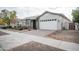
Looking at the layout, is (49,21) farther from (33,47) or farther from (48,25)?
(33,47)

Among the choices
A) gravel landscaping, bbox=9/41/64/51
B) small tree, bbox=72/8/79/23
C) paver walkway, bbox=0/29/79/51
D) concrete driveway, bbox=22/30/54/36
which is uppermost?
small tree, bbox=72/8/79/23

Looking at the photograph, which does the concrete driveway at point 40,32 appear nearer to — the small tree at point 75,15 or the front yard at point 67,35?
the front yard at point 67,35

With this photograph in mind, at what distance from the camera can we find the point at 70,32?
91.7 inches

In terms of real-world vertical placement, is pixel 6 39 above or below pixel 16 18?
below

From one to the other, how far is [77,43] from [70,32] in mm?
241

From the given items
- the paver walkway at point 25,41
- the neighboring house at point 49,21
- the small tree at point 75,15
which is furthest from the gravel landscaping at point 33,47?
the small tree at point 75,15

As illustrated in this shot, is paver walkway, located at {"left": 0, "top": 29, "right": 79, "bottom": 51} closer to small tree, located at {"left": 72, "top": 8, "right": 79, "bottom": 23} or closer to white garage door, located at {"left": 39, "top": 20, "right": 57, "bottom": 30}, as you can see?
white garage door, located at {"left": 39, "top": 20, "right": 57, "bottom": 30}

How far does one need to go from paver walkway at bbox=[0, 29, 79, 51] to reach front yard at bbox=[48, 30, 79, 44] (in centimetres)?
7

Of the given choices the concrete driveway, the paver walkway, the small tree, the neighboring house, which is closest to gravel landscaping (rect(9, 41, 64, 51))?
the paver walkway

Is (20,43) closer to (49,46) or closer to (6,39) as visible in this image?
(6,39)

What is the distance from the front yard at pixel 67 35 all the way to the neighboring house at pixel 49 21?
10cm

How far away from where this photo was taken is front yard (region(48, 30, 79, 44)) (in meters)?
→ 2.29

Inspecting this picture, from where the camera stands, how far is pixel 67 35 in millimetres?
2344
